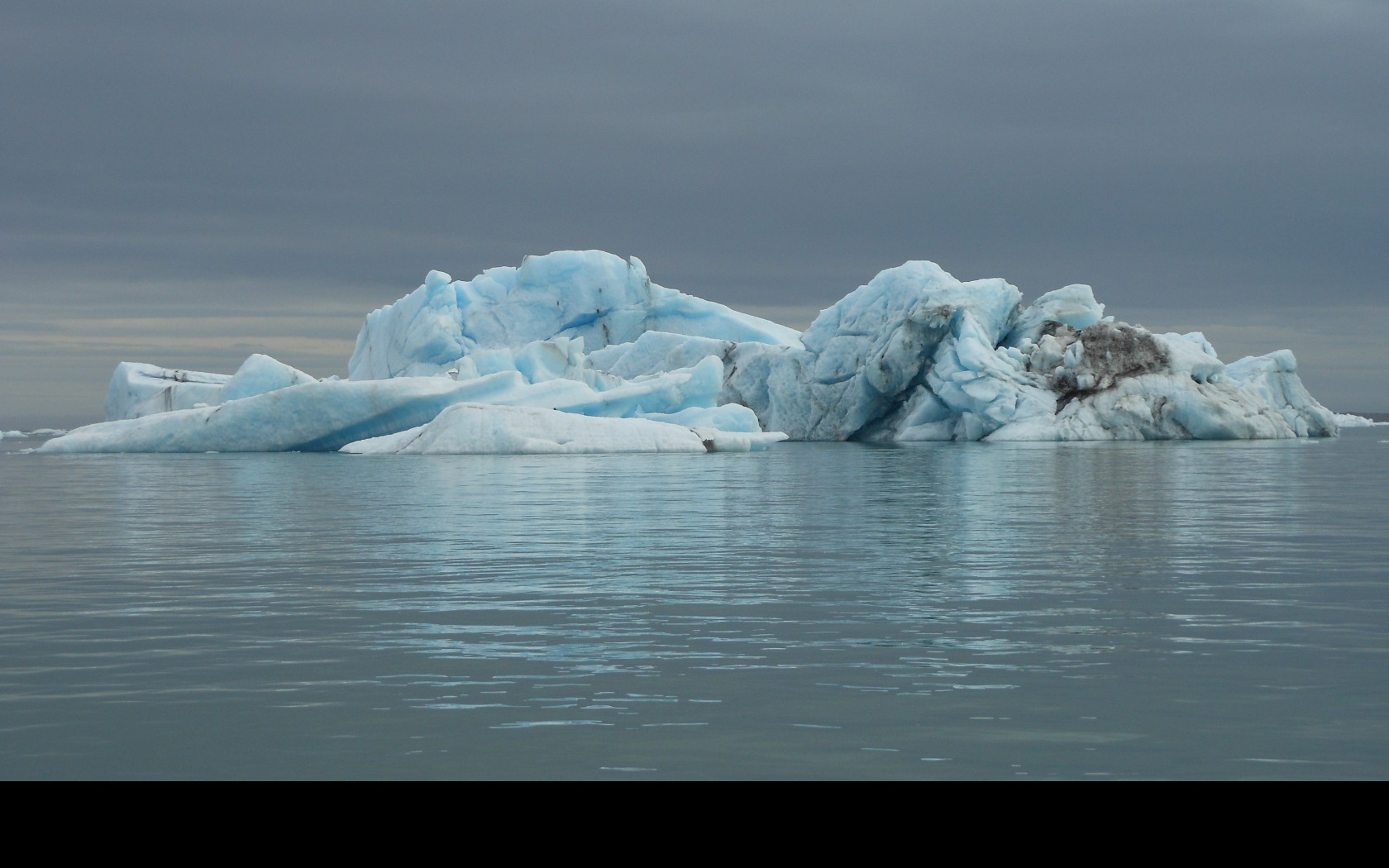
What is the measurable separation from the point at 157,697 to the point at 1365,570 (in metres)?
7.10

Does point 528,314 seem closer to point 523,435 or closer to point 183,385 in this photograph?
point 183,385

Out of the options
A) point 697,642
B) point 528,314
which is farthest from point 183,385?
point 697,642

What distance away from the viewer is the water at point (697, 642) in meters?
3.80

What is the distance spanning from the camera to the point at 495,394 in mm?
27047

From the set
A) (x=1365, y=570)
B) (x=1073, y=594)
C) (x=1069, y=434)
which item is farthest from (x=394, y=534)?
(x=1069, y=434)

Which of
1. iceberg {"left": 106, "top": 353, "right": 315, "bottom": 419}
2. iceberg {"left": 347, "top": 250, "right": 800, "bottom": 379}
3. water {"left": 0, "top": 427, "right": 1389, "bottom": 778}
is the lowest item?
water {"left": 0, "top": 427, "right": 1389, "bottom": 778}

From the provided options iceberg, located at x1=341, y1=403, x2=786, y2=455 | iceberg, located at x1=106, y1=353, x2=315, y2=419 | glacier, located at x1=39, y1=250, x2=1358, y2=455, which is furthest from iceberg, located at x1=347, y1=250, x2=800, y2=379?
iceberg, located at x1=341, y1=403, x2=786, y2=455

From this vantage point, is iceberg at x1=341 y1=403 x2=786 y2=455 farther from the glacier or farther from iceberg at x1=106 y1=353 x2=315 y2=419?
iceberg at x1=106 y1=353 x2=315 y2=419

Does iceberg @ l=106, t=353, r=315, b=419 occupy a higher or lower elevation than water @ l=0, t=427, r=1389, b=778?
higher

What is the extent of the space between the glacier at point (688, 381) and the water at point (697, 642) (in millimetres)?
13965

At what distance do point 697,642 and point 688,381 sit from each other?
80.6ft

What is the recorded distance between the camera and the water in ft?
12.5

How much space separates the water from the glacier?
1396 cm
